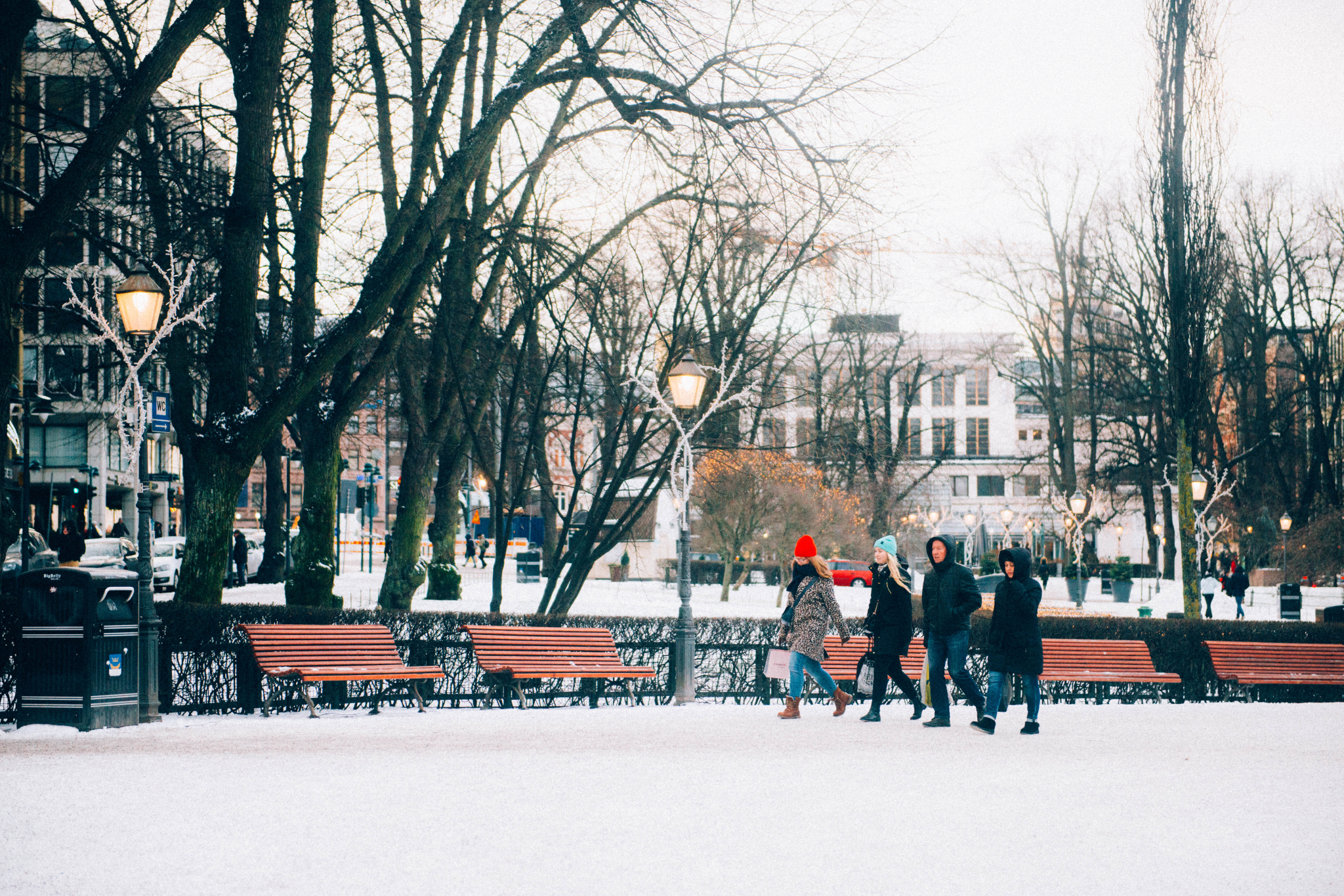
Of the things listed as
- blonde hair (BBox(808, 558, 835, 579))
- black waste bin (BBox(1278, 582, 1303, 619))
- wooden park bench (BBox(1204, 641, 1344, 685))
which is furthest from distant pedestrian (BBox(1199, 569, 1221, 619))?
blonde hair (BBox(808, 558, 835, 579))

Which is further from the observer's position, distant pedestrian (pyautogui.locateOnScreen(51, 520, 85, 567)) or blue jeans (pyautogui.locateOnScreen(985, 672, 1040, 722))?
distant pedestrian (pyautogui.locateOnScreen(51, 520, 85, 567))

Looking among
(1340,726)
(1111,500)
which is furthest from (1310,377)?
(1340,726)

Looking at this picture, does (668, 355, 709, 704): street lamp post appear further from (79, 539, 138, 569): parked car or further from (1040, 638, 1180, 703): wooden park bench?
(79, 539, 138, 569): parked car

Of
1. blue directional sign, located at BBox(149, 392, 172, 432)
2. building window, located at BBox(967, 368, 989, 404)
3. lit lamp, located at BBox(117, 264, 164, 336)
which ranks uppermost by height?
building window, located at BBox(967, 368, 989, 404)

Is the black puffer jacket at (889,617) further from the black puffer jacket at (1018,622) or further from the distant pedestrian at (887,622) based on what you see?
the black puffer jacket at (1018,622)

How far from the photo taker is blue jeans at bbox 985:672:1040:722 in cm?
1145

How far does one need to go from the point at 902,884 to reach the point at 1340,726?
9.03 meters

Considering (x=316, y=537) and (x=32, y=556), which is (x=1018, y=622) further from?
(x=32, y=556)

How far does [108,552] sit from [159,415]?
1748cm

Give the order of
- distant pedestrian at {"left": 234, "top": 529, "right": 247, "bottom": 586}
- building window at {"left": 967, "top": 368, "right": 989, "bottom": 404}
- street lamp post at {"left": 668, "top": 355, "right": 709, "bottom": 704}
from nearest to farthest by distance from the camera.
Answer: street lamp post at {"left": 668, "top": 355, "right": 709, "bottom": 704} → distant pedestrian at {"left": 234, "top": 529, "right": 247, "bottom": 586} → building window at {"left": 967, "top": 368, "right": 989, "bottom": 404}

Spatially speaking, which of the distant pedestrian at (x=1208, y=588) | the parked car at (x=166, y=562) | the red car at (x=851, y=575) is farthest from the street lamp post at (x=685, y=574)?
the red car at (x=851, y=575)

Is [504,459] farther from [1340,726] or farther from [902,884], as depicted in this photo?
[902,884]

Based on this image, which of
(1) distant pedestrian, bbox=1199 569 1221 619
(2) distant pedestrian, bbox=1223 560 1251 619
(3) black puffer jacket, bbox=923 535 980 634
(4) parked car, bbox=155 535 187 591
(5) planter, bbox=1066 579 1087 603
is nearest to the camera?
(3) black puffer jacket, bbox=923 535 980 634

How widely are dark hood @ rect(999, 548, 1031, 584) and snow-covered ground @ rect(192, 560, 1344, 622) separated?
1160cm
